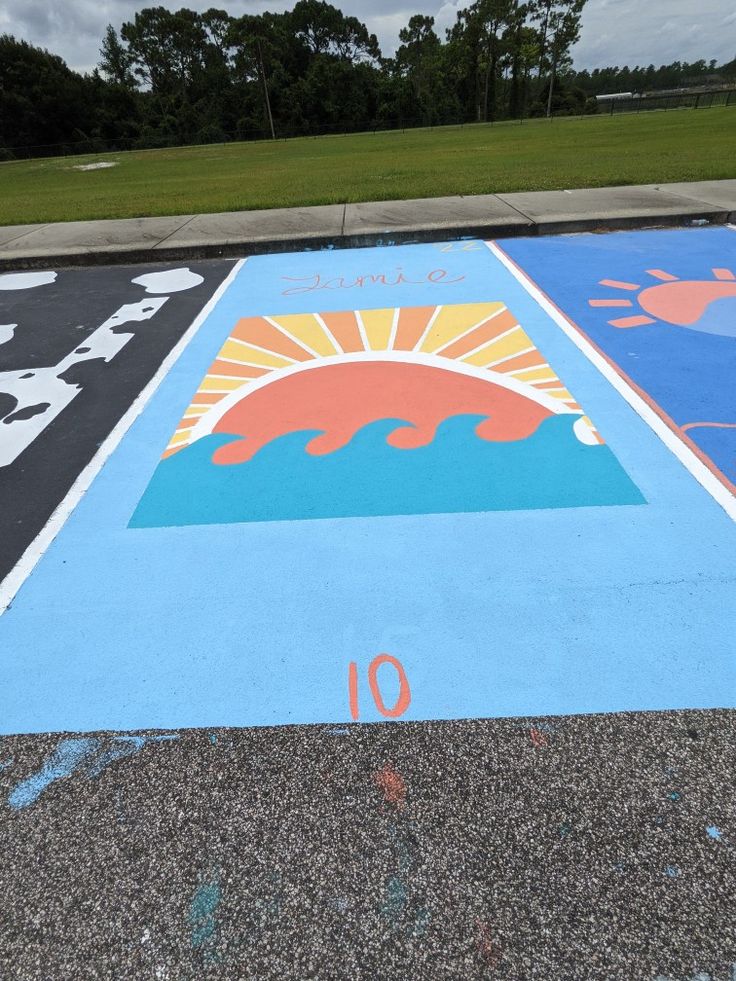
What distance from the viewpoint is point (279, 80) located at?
5794cm

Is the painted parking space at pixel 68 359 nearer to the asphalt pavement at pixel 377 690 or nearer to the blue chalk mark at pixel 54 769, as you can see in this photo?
the asphalt pavement at pixel 377 690

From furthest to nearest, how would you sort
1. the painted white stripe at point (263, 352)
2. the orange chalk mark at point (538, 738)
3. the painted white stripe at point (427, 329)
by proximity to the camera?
the painted white stripe at point (427, 329) < the painted white stripe at point (263, 352) < the orange chalk mark at point (538, 738)

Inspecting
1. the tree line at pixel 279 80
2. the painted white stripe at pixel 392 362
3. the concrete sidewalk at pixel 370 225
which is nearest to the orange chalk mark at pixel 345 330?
the painted white stripe at pixel 392 362

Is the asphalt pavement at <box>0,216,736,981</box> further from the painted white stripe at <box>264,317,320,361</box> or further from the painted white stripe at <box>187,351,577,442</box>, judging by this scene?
the painted white stripe at <box>264,317,320,361</box>

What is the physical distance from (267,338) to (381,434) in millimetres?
2316

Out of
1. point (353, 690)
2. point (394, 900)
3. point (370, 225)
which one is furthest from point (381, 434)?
point (370, 225)

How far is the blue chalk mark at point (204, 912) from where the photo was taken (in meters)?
1.59

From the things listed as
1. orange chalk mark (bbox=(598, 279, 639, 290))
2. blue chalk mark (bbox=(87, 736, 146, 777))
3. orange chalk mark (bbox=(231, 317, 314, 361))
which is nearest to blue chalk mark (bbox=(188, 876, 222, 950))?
blue chalk mark (bbox=(87, 736, 146, 777))

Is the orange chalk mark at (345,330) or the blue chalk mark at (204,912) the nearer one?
the blue chalk mark at (204,912)

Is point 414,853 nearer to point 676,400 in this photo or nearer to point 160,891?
point 160,891

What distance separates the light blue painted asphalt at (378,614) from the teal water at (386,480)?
11cm

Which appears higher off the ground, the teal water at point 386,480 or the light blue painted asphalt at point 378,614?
the teal water at point 386,480

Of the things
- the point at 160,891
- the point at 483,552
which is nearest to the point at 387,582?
the point at 483,552

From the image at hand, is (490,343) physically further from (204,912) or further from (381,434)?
(204,912)
